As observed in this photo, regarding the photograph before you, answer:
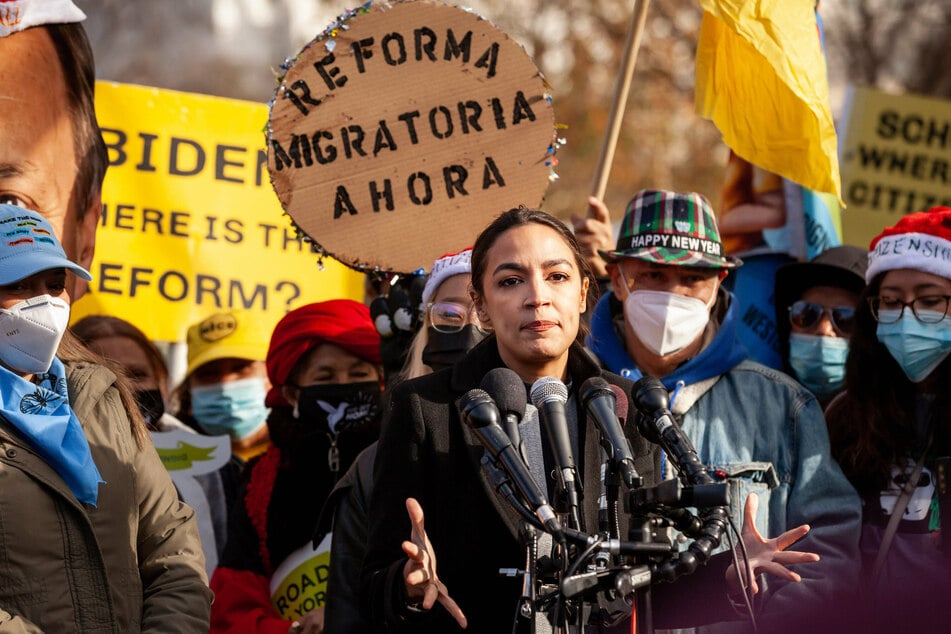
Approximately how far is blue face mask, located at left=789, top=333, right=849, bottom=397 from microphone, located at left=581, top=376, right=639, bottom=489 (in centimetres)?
278

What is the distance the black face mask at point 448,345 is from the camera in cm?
461

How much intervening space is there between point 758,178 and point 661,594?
4.01m

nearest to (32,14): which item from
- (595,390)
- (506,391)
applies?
(506,391)

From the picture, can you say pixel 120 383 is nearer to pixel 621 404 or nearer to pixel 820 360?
pixel 621 404

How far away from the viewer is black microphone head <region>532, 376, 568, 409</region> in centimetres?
304

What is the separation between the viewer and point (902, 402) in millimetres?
4926

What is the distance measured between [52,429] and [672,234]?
86.3 inches

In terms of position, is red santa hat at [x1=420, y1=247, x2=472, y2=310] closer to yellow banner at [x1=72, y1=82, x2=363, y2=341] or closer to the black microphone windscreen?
the black microphone windscreen

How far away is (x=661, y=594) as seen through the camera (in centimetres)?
338

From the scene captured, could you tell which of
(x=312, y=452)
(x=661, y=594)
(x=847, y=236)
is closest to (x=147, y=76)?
(x=847, y=236)

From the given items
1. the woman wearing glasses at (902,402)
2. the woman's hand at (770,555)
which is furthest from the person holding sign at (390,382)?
the woman wearing glasses at (902,402)

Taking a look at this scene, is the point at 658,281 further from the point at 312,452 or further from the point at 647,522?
the point at 647,522

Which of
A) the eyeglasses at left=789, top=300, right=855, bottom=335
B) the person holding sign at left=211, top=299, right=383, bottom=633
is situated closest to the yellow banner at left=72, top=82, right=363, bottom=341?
the person holding sign at left=211, top=299, right=383, bottom=633

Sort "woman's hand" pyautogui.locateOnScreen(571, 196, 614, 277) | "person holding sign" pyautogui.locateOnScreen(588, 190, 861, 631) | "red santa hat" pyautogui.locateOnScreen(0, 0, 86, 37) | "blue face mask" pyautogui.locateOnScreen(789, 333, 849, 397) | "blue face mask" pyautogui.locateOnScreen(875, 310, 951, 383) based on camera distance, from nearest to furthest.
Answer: "person holding sign" pyautogui.locateOnScreen(588, 190, 861, 631), "blue face mask" pyautogui.locateOnScreen(875, 310, 951, 383), "red santa hat" pyautogui.locateOnScreen(0, 0, 86, 37), "woman's hand" pyautogui.locateOnScreen(571, 196, 614, 277), "blue face mask" pyautogui.locateOnScreen(789, 333, 849, 397)
